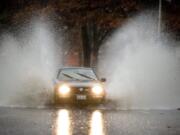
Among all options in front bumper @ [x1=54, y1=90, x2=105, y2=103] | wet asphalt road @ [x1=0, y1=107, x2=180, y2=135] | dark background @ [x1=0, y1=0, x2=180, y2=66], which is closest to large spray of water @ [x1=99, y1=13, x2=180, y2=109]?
dark background @ [x1=0, y1=0, x2=180, y2=66]

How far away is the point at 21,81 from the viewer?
4291 centimetres

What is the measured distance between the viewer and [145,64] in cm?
4369

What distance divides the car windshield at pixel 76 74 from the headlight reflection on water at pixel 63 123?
15.2 feet

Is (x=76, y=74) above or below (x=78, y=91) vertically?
above

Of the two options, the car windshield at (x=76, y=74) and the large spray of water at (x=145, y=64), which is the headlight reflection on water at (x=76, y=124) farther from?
the large spray of water at (x=145, y=64)

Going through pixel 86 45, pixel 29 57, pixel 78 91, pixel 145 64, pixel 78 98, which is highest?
pixel 86 45

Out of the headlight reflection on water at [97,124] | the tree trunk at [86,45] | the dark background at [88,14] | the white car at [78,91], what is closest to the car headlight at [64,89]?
the white car at [78,91]

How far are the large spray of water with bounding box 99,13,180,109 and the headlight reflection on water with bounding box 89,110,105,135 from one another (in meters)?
11.8

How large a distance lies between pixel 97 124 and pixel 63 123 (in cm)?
97

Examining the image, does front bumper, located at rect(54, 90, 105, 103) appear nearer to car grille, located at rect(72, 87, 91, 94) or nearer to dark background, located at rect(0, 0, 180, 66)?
car grille, located at rect(72, 87, 91, 94)

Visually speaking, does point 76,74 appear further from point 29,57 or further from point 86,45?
point 29,57

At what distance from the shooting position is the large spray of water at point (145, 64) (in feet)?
122

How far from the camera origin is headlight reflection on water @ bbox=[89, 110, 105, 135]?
16337 mm

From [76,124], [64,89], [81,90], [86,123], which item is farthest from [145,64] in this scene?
[76,124]
